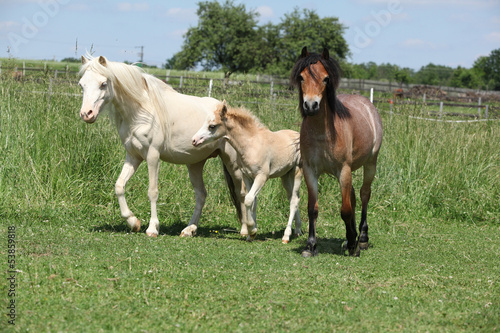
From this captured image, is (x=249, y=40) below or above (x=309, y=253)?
above

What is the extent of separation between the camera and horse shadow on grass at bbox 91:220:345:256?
7.54 m

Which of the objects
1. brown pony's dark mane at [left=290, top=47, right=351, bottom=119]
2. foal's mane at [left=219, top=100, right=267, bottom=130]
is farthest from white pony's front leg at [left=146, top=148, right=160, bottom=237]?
brown pony's dark mane at [left=290, top=47, right=351, bottom=119]

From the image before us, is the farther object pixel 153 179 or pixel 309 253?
pixel 153 179

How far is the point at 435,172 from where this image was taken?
10805 millimetres

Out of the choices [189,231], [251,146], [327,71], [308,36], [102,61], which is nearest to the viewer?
[327,71]

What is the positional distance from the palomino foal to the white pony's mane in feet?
2.34

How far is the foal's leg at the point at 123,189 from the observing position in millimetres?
7500

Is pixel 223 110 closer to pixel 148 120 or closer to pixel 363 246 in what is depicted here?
pixel 148 120

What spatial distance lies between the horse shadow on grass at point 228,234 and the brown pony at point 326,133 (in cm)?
51

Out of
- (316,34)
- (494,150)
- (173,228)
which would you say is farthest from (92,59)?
(316,34)

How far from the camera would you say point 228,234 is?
8438 mm

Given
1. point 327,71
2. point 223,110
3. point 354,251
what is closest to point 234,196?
point 223,110

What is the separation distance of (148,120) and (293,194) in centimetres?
248

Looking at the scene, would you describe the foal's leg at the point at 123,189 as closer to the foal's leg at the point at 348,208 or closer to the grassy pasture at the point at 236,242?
the grassy pasture at the point at 236,242
